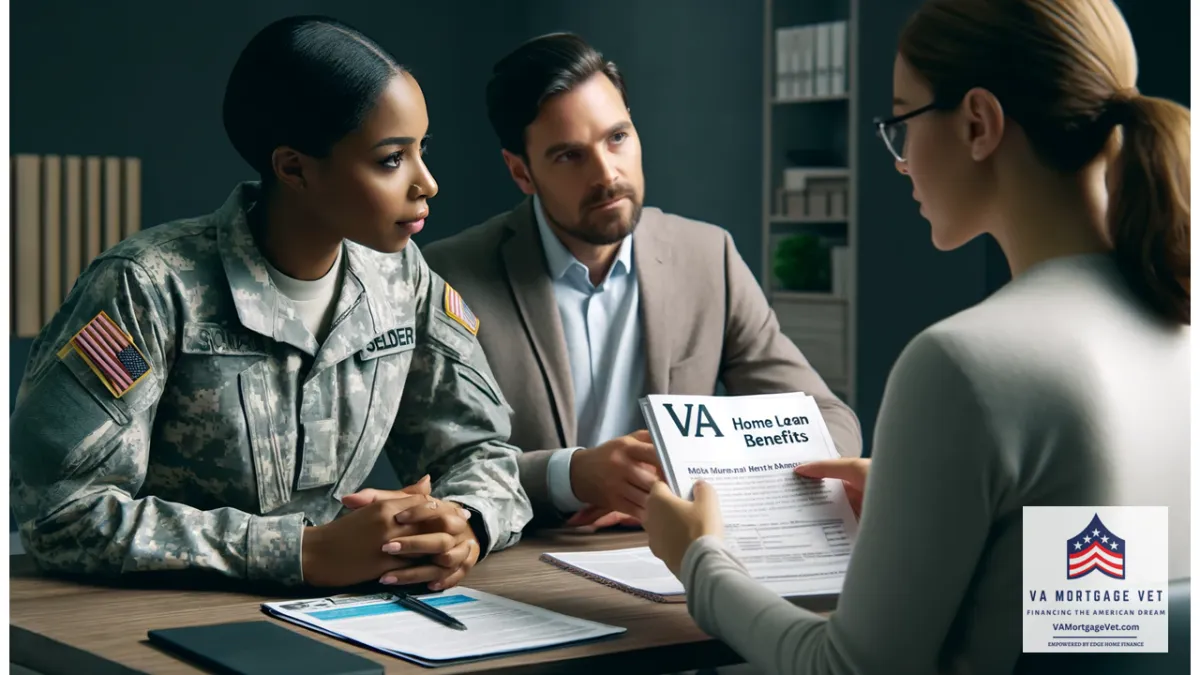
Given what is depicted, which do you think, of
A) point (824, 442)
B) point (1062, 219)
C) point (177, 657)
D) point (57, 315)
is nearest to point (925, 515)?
point (1062, 219)

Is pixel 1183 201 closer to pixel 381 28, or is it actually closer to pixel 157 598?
pixel 157 598

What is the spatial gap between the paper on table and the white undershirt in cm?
37

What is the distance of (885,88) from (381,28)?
2469 mm

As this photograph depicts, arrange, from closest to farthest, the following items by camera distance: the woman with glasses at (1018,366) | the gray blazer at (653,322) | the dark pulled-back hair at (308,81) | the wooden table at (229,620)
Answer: the woman with glasses at (1018,366), the wooden table at (229,620), the dark pulled-back hair at (308,81), the gray blazer at (653,322)

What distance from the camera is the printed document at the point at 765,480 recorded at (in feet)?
4.32

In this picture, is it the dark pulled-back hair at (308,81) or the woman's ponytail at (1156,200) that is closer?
the woman's ponytail at (1156,200)

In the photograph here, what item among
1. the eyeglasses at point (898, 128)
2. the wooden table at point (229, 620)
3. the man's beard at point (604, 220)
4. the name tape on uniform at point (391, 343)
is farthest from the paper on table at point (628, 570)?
the man's beard at point (604, 220)

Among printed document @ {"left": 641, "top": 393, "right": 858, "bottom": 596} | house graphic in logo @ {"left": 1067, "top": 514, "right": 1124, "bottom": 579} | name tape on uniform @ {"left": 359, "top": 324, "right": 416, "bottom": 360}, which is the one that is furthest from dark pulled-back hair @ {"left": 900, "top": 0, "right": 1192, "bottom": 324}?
name tape on uniform @ {"left": 359, "top": 324, "right": 416, "bottom": 360}

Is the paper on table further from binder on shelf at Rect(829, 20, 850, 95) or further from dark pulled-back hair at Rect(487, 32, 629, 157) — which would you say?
binder on shelf at Rect(829, 20, 850, 95)

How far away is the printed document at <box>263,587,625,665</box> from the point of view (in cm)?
114

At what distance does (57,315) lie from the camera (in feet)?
4.69

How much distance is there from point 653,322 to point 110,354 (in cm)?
95

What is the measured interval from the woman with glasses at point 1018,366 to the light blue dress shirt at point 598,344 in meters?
1.00

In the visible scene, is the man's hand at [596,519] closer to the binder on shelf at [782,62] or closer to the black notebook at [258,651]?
the black notebook at [258,651]
